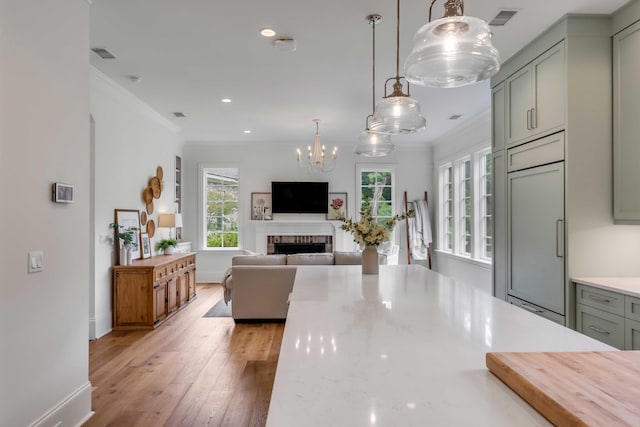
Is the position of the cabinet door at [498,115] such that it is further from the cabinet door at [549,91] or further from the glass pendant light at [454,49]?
the glass pendant light at [454,49]

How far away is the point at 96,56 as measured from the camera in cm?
376

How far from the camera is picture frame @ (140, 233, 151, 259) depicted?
207 inches

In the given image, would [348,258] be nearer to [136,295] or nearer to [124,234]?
[136,295]

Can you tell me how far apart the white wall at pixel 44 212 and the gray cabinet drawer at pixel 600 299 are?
334cm

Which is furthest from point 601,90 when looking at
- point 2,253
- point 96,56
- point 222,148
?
point 222,148

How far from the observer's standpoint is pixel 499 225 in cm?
381

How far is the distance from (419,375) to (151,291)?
4.17 metres

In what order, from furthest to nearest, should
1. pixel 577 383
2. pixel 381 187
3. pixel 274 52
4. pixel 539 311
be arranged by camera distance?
pixel 381 187 → pixel 274 52 → pixel 539 311 → pixel 577 383

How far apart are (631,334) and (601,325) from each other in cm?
25

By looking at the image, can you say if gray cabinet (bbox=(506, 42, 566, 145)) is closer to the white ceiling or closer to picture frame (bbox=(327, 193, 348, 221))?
the white ceiling

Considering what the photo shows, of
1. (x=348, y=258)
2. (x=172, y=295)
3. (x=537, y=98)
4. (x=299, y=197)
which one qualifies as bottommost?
(x=172, y=295)

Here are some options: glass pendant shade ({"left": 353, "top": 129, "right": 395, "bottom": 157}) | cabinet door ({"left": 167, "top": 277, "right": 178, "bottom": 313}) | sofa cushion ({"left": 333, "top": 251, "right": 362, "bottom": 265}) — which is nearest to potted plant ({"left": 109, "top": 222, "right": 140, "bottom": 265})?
cabinet door ({"left": 167, "top": 277, "right": 178, "bottom": 313})

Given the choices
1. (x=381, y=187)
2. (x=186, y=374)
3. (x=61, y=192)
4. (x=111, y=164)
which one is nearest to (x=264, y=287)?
(x=186, y=374)

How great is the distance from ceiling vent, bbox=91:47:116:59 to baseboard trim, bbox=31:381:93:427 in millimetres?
2751
